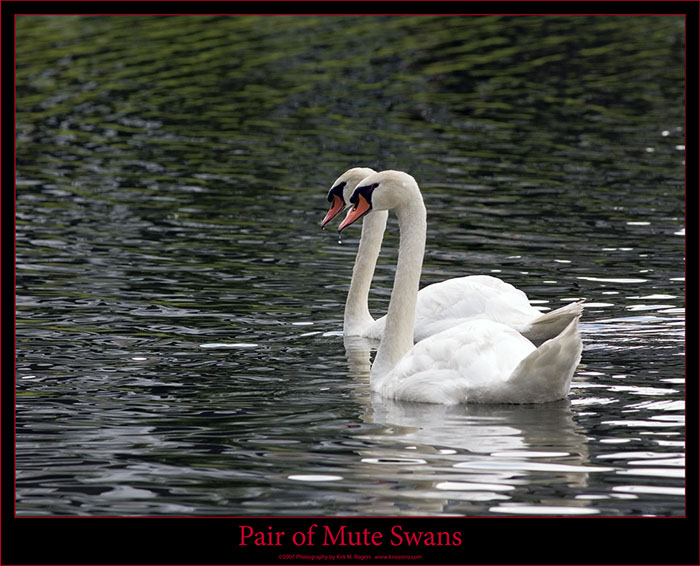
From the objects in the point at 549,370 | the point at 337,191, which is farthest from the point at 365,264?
the point at 549,370

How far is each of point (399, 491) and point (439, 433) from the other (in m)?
1.37

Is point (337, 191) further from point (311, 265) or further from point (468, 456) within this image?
point (468, 456)

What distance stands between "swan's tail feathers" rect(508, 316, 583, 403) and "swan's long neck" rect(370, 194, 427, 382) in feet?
4.31

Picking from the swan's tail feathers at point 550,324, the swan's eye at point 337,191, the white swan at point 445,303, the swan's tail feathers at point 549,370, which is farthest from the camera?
the swan's eye at point 337,191

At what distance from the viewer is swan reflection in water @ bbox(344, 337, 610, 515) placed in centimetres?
831

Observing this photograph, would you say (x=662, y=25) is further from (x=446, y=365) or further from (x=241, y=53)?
(x=446, y=365)

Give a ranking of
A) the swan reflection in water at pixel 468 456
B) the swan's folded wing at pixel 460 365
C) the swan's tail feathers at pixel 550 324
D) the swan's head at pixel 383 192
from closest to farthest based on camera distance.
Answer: the swan reflection in water at pixel 468 456
the swan's folded wing at pixel 460 365
the swan's head at pixel 383 192
the swan's tail feathers at pixel 550 324

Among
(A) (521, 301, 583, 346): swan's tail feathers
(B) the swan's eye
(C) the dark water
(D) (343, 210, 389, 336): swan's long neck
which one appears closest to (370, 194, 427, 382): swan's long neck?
(C) the dark water

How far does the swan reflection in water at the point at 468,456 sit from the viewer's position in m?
8.31

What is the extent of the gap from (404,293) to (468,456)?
2448mm

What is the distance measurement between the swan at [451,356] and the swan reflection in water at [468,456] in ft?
0.35

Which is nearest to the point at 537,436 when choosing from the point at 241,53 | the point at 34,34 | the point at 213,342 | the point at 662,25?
the point at 213,342

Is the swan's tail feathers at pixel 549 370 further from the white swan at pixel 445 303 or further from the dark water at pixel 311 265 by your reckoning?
the white swan at pixel 445 303

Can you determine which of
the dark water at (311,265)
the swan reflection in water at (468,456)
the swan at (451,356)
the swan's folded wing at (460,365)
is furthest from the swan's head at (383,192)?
the swan reflection in water at (468,456)
